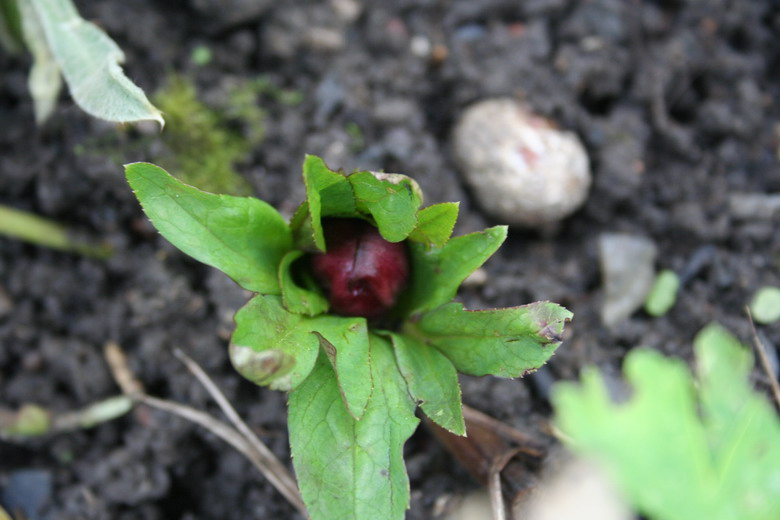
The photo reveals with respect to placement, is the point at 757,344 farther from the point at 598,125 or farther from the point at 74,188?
the point at 74,188

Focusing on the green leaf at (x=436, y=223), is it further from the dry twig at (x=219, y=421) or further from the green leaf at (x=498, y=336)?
the dry twig at (x=219, y=421)

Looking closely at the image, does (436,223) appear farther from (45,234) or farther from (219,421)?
(45,234)

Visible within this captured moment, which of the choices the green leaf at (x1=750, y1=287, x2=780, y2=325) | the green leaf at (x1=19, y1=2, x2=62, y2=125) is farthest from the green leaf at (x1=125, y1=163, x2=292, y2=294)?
the green leaf at (x1=750, y1=287, x2=780, y2=325)

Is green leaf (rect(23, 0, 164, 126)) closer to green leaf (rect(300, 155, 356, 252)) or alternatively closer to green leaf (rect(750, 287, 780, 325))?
green leaf (rect(300, 155, 356, 252))

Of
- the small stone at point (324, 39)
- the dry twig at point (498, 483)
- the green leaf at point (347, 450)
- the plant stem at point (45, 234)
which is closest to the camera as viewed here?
the green leaf at point (347, 450)

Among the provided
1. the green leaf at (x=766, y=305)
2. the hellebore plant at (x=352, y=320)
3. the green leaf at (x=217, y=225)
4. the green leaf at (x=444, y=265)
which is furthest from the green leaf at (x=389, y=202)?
the green leaf at (x=766, y=305)

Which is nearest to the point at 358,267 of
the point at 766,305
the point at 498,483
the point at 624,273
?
the point at 498,483
